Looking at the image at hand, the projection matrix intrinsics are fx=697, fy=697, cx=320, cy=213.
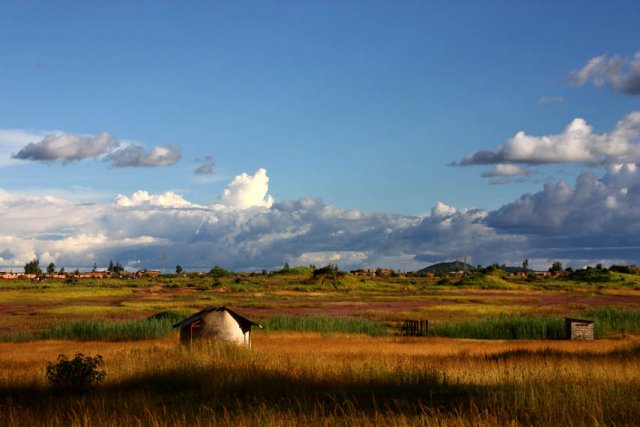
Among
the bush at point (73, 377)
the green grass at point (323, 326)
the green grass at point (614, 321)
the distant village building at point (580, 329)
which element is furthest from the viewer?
the green grass at point (614, 321)

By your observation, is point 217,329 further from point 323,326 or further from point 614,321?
point 614,321

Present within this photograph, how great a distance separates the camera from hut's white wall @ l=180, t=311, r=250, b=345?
95.3 ft

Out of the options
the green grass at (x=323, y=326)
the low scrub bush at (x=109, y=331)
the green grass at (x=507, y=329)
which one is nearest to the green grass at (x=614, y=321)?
the green grass at (x=507, y=329)

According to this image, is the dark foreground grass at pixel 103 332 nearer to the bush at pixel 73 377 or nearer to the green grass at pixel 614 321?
the bush at pixel 73 377

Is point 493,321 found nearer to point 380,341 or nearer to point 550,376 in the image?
point 380,341

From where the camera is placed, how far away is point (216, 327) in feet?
95.8

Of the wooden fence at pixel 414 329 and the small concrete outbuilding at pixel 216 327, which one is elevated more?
the small concrete outbuilding at pixel 216 327

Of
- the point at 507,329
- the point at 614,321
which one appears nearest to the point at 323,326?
the point at 507,329

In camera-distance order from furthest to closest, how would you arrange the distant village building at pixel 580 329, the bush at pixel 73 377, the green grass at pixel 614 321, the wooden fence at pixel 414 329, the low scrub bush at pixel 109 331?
1. the green grass at pixel 614 321
2. the wooden fence at pixel 414 329
3. the distant village building at pixel 580 329
4. the low scrub bush at pixel 109 331
5. the bush at pixel 73 377

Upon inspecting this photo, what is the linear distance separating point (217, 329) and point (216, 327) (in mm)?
94

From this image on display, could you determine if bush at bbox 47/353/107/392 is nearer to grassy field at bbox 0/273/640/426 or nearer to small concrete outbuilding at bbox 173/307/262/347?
grassy field at bbox 0/273/640/426

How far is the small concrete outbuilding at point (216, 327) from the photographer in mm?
29062

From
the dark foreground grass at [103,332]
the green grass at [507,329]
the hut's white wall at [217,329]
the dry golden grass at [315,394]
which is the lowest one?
the green grass at [507,329]

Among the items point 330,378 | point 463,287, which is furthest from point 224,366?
point 463,287
